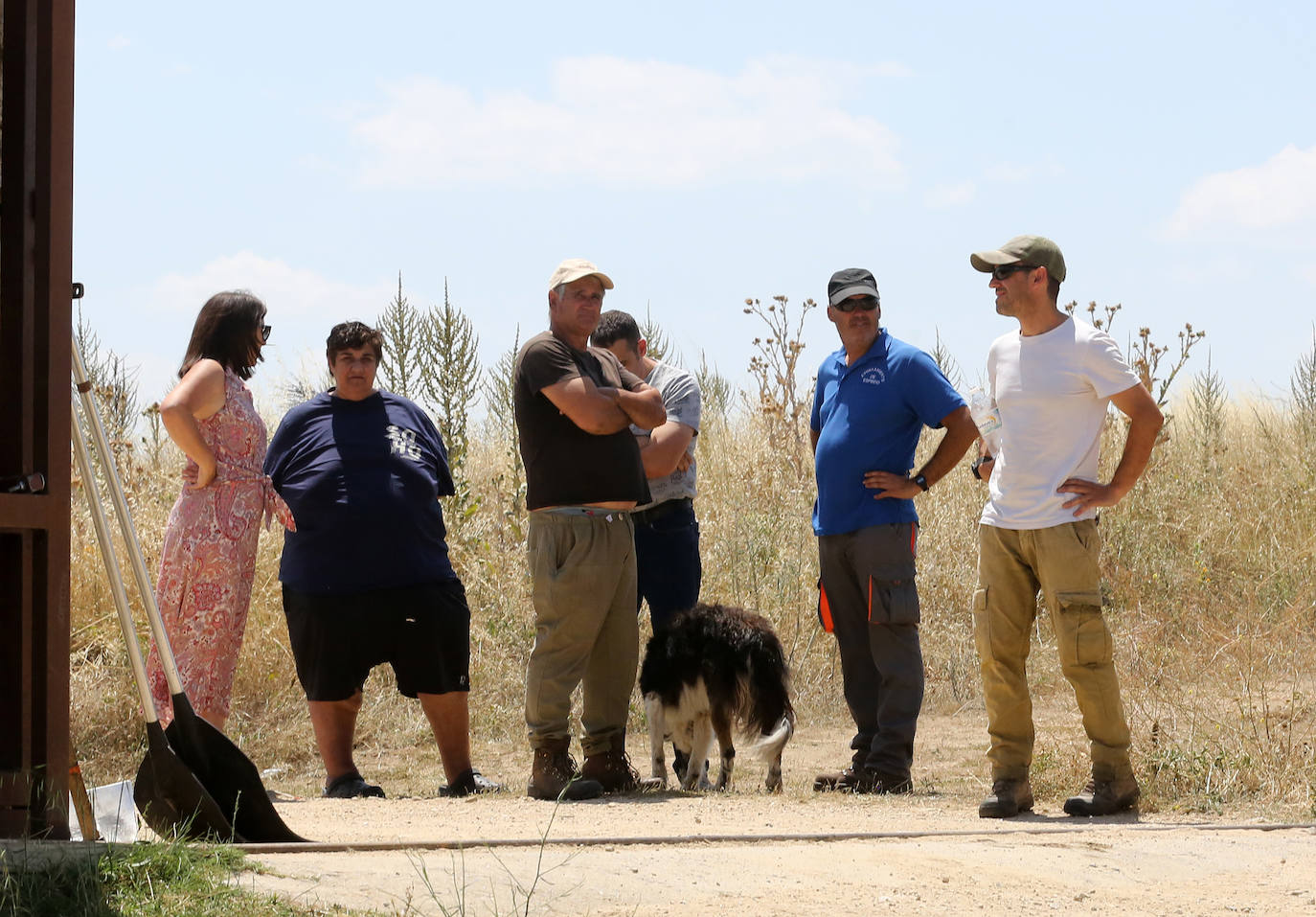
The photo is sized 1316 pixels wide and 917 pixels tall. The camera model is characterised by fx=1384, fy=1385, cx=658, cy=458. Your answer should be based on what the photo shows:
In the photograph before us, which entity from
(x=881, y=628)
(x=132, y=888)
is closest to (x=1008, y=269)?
(x=881, y=628)

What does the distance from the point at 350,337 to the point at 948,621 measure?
5.00 metres

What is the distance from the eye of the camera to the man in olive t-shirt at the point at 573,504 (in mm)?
5742

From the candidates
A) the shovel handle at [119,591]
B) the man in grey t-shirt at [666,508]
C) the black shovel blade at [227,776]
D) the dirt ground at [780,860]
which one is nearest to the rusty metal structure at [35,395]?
the shovel handle at [119,591]

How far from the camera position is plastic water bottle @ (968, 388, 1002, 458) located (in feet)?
18.3

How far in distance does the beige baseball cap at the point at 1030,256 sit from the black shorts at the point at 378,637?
272 centimetres

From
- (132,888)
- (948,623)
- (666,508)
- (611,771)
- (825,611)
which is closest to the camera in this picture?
(132,888)

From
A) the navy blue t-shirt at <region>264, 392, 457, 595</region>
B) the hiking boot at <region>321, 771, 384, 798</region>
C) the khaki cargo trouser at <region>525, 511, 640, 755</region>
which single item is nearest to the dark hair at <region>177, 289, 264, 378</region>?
the navy blue t-shirt at <region>264, 392, 457, 595</region>

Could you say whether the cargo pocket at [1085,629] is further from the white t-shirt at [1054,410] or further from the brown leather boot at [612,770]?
the brown leather boot at [612,770]

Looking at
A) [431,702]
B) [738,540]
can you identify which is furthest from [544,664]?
[738,540]

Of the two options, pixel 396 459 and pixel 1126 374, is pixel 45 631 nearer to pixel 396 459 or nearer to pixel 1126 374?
pixel 396 459

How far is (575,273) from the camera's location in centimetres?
586

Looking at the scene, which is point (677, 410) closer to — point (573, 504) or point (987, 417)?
point (573, 504)

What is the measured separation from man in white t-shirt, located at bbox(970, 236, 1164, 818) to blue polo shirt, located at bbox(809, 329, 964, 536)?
30.5 inches

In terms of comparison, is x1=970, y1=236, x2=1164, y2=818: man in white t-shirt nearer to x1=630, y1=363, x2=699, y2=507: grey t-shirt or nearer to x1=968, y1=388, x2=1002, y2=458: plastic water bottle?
x1=968, y1=388, x2=1002, y2=458: plastic water bottle
